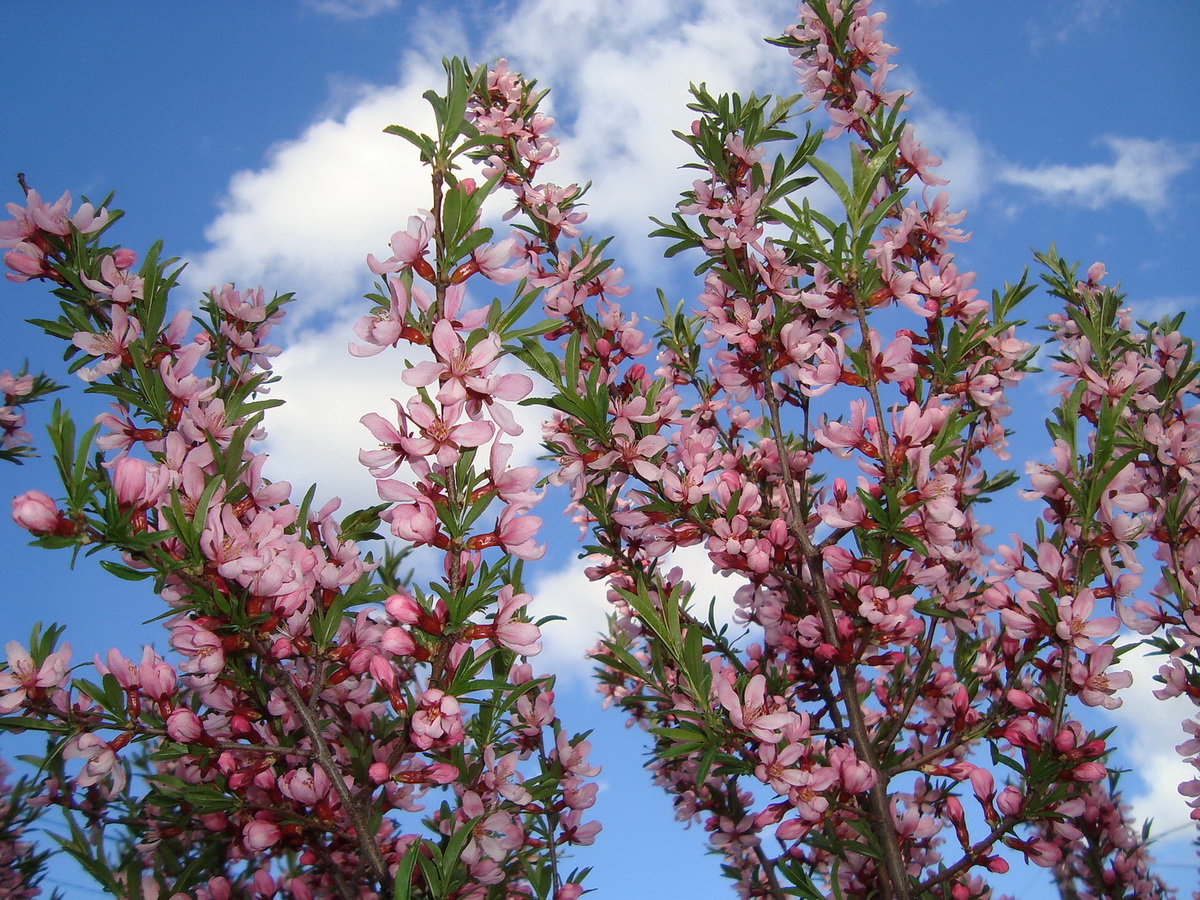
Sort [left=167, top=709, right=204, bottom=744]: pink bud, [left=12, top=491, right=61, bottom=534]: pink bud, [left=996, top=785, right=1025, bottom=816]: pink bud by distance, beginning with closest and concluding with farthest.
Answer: [left=12, top=491, right=61, bottom=534]: pink bud < [left=167, top=709, right=204, bottom=744]: pink bud < [left=996, top=785, right=1025, bottom=816]: pink bud

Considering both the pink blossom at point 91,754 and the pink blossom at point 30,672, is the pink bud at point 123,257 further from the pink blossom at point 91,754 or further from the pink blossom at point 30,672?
the pink blossom at point 91,754

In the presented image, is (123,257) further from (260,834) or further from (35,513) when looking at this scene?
(260,834)

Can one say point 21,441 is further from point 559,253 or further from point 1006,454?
point 1006,454

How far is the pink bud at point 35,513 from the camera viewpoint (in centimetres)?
165

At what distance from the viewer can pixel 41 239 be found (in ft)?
7.51

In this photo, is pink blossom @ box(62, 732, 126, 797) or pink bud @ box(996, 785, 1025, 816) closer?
pink blossom @ box(62, 732, 126, 797)

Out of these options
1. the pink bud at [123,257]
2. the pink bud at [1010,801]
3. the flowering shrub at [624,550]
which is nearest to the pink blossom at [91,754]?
the flowering shrub at [624,550]

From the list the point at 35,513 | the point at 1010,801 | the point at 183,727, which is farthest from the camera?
the point at 1010,801

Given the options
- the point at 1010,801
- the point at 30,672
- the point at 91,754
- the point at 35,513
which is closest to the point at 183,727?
the point at 91,754

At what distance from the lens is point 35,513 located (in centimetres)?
165

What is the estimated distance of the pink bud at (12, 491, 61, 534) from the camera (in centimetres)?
165

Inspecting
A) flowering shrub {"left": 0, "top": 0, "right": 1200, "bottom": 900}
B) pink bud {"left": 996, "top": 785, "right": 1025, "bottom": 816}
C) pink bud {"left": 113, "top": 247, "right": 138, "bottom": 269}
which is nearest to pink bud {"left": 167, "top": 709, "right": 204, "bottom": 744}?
flowering shrub {"left": 0, "top": 0, "right": 1200, "bottom": 900}

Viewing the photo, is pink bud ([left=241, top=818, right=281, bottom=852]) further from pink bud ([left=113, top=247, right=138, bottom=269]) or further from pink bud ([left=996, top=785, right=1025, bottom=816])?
pink bud ([left=996, top=785, right=1025, bottom=816])

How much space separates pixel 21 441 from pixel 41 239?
67.7 inches
